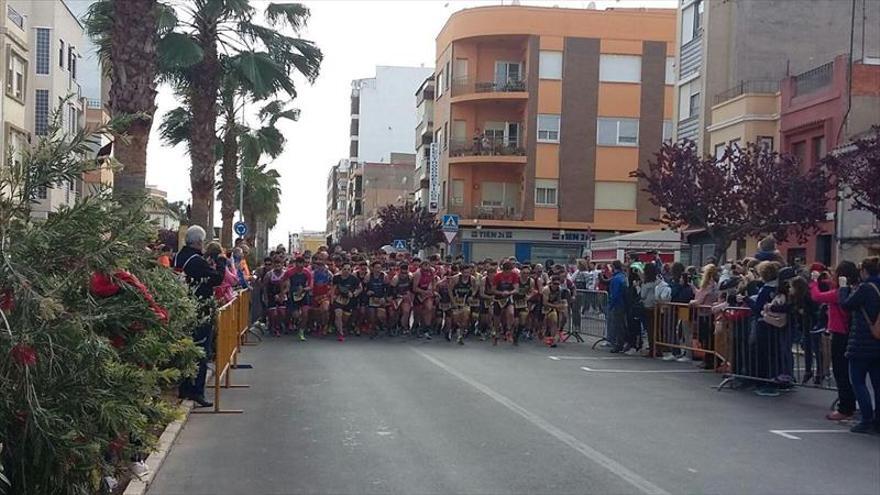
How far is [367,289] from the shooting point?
2192cm

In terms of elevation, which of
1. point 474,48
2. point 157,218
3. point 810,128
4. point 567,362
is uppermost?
point 474,48

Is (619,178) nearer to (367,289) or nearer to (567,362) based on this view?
(367,289)

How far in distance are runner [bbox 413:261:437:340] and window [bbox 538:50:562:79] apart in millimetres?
33682

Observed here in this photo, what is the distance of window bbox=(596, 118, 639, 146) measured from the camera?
177ft

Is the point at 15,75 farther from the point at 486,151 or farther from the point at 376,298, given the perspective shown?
the point at 486,151

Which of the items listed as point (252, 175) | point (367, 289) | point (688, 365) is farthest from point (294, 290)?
point (252, 175)

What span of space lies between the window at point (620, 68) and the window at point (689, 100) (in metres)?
11.4

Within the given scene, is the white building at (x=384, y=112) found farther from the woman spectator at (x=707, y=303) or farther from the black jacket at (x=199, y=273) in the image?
the black jacket at (x=199, y=273)

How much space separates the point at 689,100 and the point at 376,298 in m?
24.3

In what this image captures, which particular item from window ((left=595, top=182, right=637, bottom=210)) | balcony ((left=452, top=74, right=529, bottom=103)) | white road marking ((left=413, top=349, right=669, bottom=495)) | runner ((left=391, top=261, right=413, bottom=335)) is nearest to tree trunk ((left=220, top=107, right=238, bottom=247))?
runner ((left=391, top=261, right=413, bottom=335))

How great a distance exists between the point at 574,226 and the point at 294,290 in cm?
3382

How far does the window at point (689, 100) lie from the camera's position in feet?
134

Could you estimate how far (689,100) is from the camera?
41.7 m

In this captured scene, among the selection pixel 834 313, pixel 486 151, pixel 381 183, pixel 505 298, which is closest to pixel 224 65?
pixel 505 298
